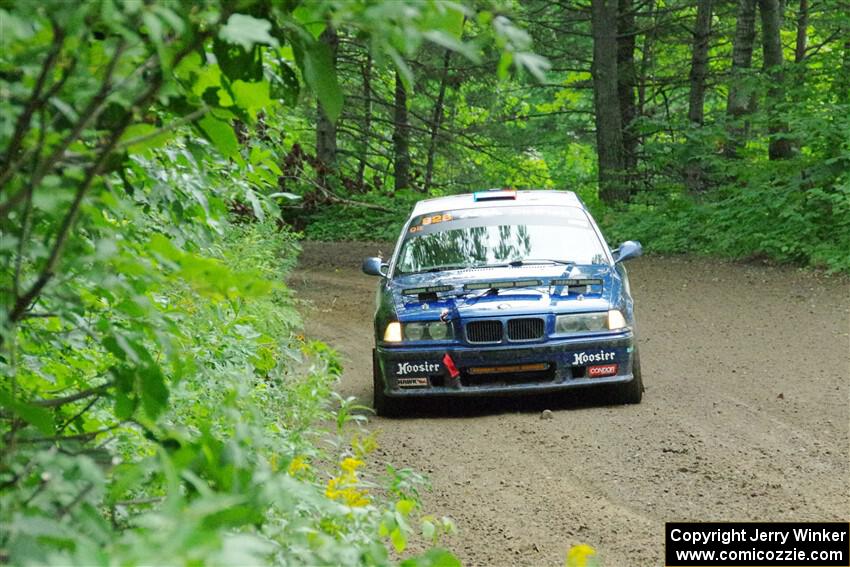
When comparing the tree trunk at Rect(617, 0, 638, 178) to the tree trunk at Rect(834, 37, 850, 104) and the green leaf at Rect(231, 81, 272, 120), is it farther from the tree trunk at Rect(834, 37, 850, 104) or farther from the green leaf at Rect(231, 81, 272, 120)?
the green leaf at Rect(231, 81, 272, 120)

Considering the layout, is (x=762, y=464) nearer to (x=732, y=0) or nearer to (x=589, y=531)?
(x=589, y=531)

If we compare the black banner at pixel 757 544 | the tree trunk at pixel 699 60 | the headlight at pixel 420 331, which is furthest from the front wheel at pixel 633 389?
the tree trunk at pixel 699 60

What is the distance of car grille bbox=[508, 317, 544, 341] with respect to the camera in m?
9.85

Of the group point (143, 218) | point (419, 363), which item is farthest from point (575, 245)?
point (143, 218)

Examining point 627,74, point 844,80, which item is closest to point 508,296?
point 844,80

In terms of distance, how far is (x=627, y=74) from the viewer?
108ft

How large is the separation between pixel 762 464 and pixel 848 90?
15744 mm

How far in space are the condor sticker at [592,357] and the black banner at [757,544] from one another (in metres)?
3.38

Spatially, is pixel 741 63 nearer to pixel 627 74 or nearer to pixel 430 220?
pixel 627 74

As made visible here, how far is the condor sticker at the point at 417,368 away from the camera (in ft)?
32.6

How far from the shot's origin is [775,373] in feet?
38.3

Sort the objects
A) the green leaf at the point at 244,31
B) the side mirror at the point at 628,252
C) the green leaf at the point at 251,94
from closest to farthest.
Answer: the green leaf at the point at 244,31 < the green leaf at the point at 251,94 < the side mirror at the point at 628,252

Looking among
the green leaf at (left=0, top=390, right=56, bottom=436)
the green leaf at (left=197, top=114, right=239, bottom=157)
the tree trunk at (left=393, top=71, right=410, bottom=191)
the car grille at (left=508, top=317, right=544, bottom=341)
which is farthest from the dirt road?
the tree trunk at (left=393, top=71, right=410, bottom=191)

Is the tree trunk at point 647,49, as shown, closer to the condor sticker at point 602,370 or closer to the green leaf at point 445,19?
the condor sticker at point 602,370
